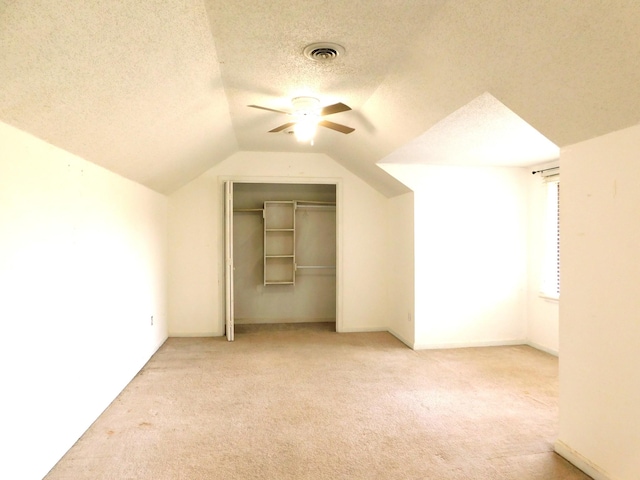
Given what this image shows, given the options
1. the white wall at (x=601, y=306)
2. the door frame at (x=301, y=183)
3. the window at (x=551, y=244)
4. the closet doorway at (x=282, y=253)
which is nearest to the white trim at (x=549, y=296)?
the window at (x=551, y=244)

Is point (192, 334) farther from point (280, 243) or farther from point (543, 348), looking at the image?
point (543, 348)

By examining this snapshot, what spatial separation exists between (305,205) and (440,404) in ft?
12.3

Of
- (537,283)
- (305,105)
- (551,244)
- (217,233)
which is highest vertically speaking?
(305,105)

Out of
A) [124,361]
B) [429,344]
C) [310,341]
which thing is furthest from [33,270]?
[429,344]

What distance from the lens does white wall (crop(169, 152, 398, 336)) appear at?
17.0 ft

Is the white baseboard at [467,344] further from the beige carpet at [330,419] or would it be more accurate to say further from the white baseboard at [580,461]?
the white baseboard at [580,461]

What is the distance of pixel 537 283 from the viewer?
4.68 meters

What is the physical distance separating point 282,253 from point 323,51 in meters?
4.13

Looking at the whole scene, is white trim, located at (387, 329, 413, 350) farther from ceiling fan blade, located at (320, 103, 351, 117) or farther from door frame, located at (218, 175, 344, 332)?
ceiling fan blade, located at (320, 103, 351, 117)

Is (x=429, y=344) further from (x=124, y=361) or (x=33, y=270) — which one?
(x=33, y=270)

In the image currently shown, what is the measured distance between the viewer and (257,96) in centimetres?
299

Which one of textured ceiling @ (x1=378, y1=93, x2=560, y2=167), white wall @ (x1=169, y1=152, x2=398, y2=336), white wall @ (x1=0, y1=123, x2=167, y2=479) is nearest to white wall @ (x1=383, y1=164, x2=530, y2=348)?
textured ceiling @ (x1=378, y1=93, x2=560, y2=167)

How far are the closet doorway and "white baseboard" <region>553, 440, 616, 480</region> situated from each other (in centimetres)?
373

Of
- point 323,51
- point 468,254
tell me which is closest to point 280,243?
point 468,254
